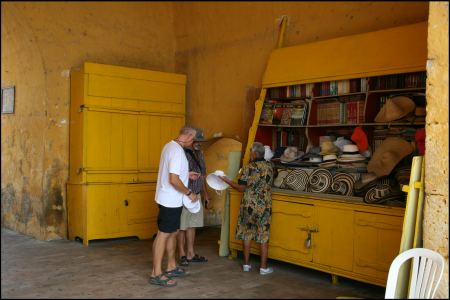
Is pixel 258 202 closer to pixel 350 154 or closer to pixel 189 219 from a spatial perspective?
pixel 189 219

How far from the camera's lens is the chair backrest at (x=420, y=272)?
10.4 feet

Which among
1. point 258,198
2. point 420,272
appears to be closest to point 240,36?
point 258,198

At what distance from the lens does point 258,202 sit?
5383 millimetres

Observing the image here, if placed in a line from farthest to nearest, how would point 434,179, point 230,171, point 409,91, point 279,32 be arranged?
point 279,32 < point 230,171 < point 409,91 < point 434,179

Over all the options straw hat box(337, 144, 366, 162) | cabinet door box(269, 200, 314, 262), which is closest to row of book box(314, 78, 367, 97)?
straw hat box(337, 144, 366, 162)

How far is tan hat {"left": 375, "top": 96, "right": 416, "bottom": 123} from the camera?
4.95m

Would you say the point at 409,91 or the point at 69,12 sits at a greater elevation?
the point at 69,12

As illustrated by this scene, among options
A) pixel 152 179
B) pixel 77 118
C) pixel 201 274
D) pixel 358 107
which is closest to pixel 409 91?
pixel 358 107

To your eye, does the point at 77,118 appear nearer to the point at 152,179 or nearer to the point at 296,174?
the point at 152,179

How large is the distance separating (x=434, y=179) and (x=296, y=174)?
242 cm

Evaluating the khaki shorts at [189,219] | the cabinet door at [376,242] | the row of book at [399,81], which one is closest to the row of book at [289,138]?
the row of book at [399,81]

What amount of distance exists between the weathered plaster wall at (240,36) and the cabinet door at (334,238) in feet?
5.87

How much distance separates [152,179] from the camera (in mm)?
7559

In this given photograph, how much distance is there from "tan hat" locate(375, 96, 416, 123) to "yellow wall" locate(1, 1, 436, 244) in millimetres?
1766
